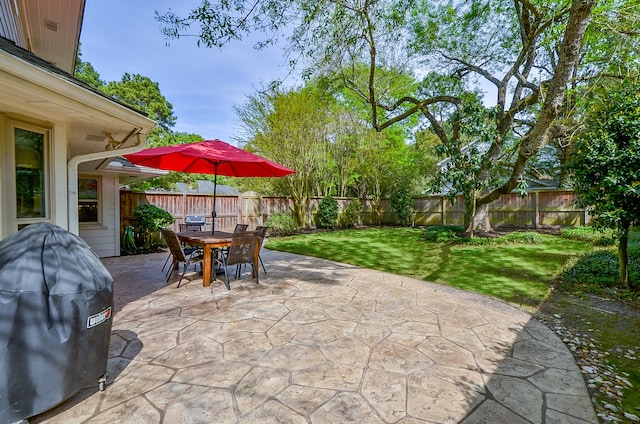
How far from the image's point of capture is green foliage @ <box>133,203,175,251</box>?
8023 millimetres

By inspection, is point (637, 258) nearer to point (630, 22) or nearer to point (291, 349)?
point (630, 22)

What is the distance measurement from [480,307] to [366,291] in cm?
164

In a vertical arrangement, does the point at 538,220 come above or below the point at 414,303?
above

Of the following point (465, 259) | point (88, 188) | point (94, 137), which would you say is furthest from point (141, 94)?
point (465, 259)

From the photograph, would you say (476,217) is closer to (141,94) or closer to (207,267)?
(207,267)

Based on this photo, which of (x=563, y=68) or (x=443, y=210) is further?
(x=443, y=210)

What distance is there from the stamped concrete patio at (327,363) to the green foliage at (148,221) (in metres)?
4.01

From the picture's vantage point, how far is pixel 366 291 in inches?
187

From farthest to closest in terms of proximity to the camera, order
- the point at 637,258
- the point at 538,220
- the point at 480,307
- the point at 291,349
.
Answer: the point at 538,220, the point at 637,258, the point at 480,307, the point at 291,349

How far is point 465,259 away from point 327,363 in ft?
19.7

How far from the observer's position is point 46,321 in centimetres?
171

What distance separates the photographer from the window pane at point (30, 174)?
270cm

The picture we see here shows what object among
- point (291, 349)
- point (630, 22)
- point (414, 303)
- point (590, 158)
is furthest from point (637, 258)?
point (291, 349)

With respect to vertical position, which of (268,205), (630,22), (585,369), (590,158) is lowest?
(585,369)
